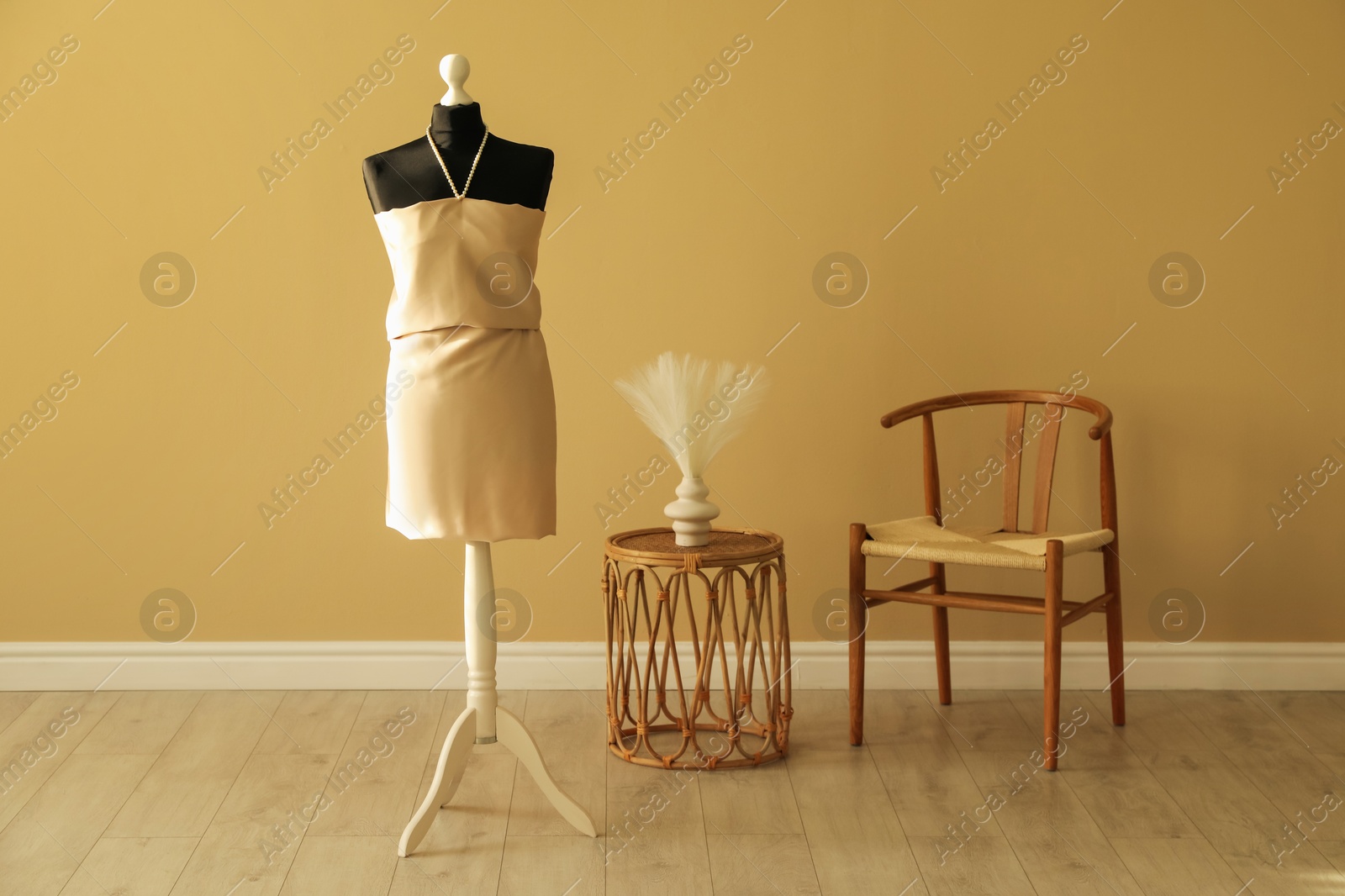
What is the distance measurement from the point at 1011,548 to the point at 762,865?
2.89 feet

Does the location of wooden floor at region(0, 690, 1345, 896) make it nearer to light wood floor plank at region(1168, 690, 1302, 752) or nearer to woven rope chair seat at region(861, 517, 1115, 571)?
light wood floor plank at region(1168, 690, 1302, 752)

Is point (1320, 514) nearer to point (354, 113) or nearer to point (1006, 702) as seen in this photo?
point (1006, 702)

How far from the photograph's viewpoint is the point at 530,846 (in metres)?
2.03

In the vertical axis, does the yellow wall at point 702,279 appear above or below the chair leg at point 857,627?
above

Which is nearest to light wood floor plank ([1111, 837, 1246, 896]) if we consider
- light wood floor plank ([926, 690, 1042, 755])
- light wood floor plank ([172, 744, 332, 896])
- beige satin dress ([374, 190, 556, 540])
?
light wood floor plank ([926, 690, 1042, 755])

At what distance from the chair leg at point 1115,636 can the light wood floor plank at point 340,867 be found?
1.70 m

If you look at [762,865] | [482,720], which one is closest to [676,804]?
[762,865]

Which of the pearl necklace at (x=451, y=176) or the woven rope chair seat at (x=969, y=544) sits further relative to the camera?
the woven rope chair seat at (x=969, y=544)

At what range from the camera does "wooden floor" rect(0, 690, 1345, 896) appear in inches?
75.2

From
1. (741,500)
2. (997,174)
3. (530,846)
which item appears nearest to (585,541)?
(741,500)

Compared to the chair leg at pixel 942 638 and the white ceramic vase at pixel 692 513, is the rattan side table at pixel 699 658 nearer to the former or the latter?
the white ceramic vase at pixel 692 513

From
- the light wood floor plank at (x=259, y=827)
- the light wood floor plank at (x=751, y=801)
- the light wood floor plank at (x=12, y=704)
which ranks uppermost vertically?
the light wood floor plank at (x=12, y=704)

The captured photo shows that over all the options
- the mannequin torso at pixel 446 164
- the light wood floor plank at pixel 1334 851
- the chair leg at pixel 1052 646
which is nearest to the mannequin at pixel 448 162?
the mannequin torso at pixel 446 164

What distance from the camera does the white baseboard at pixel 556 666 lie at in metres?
2.93
